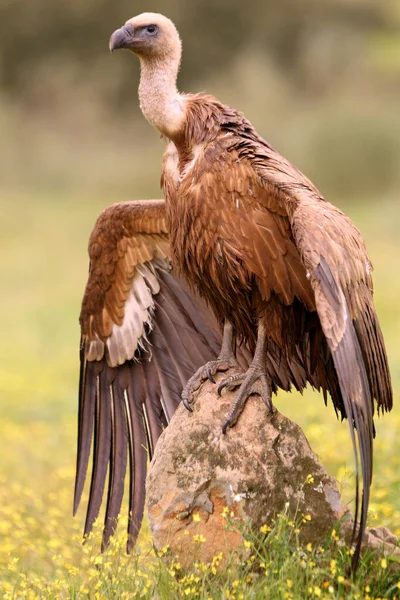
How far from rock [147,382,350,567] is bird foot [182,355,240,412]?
25 cm

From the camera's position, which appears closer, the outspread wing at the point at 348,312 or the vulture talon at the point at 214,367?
the outspread wing at the point at 348,312

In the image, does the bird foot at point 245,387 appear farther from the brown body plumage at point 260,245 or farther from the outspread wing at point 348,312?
the outspread wing at point 348,312

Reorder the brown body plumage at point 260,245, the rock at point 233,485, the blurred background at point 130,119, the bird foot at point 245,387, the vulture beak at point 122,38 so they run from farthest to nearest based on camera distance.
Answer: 1. the blurred background at point 130,119
2. the vulture beak at point 122,38
3. the bird foot at point 245,387
4. the rock at point 233,485
5. the brown body plumage at point 260,245

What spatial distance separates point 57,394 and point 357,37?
25911 mm

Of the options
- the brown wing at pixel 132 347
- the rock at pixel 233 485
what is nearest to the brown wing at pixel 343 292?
the rock at pixel 233 485


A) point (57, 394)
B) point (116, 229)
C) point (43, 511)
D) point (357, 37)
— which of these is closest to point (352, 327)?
point (116, 229)

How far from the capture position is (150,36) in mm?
5094

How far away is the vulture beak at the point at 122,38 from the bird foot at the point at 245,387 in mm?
1800

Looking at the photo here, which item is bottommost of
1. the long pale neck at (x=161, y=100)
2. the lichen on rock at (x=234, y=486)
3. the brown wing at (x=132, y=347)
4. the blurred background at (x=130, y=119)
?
the lichen on rock at (x=234, y=486)

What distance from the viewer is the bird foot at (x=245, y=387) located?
471 centimetres

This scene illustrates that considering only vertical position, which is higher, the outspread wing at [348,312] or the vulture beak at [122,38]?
the vulture beak at [122,38]

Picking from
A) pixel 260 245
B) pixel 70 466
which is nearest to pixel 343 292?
pixel 260 245

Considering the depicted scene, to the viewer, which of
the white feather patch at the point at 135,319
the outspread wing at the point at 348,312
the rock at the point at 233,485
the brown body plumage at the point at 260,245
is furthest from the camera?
the white feather patch at the point at 135,319

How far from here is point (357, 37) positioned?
113 ft
